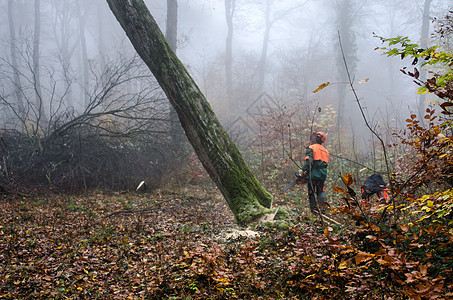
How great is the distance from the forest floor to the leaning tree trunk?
654mm

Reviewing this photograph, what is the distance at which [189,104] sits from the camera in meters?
5.59

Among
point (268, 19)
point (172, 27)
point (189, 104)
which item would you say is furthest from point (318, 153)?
point (268, 19)

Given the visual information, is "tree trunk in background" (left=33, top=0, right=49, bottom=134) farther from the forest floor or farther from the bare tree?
the bare tree

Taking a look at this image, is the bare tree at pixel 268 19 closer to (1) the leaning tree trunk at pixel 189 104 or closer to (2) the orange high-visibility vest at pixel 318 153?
(2) the orange high-visibility vest at pixel 318 153

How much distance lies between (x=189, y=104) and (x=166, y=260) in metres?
2.86

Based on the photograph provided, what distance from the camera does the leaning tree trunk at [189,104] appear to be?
18.2 feet

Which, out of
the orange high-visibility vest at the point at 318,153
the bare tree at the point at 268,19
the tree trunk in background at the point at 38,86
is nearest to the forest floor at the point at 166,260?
the orange high-visibility vest at the point at 318,153

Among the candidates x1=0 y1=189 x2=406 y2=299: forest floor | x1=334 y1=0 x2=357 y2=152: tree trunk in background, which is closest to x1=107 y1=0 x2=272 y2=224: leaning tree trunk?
x1=0 y1=189 x2=406 y2=299: forest floor

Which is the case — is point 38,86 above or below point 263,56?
below

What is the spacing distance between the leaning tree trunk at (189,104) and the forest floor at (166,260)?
65 cm

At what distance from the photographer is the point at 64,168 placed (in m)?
9.17

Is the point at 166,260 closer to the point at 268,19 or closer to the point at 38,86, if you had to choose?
the point at 38,86

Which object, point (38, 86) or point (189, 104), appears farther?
point (38, 86)

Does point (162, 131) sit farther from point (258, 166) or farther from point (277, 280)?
point (277, 280)
